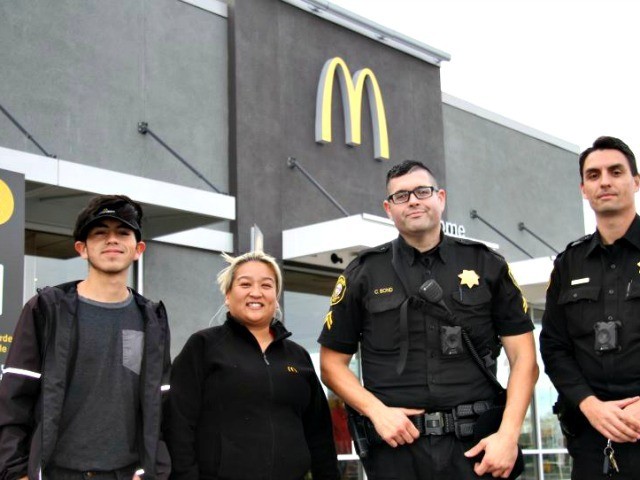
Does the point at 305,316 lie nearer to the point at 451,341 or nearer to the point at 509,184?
the point at 509,184

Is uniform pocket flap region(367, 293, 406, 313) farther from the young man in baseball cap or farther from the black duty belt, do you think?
the young man in baseball cap

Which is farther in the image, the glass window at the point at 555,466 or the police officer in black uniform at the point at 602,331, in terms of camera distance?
the glass window at the point at 555,466

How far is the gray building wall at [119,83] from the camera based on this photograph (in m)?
9.41

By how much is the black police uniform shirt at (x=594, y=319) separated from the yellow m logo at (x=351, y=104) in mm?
8700

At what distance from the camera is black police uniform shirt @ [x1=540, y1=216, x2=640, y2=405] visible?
369cm

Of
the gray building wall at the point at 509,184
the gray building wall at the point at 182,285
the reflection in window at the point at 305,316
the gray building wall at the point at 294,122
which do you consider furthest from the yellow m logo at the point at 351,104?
the gray building wall at the point at 182,285

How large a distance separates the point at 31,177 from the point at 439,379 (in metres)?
5.06

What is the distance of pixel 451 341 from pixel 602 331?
65 centimetres

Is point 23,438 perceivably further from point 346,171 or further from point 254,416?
point 346,171

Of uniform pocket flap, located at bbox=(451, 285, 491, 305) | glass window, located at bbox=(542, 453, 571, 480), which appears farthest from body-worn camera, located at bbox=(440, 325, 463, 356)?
glass window, located at bbox=(542, 453, 571, 480)

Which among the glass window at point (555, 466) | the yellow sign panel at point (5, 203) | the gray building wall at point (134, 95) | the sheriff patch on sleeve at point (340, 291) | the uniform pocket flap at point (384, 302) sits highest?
the gray building wall at point (134, 95)

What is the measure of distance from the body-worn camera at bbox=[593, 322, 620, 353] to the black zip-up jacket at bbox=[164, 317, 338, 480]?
4.43 ft

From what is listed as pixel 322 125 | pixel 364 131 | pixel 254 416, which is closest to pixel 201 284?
pixel 322 125

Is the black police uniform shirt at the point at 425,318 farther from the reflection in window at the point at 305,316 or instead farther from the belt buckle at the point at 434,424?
the reflection in window at the point at 305,316
